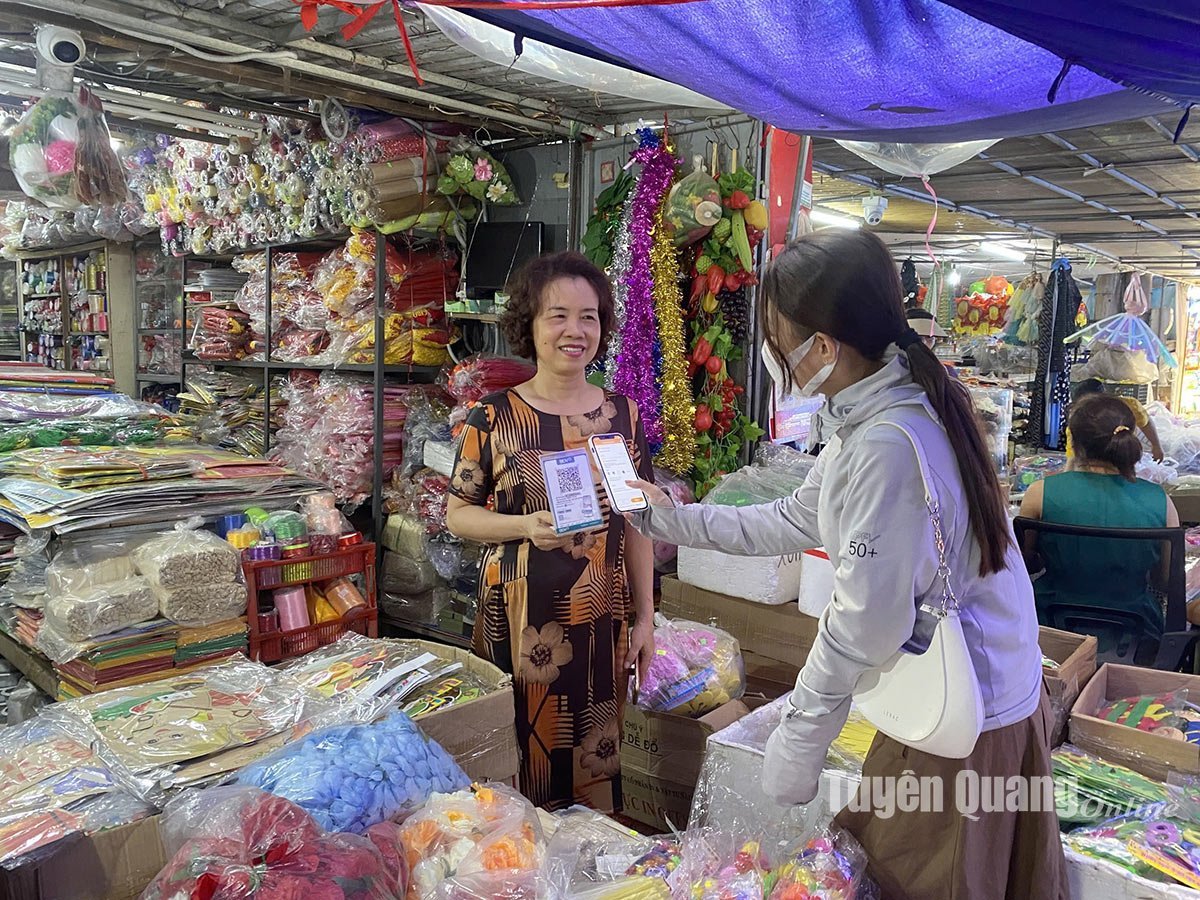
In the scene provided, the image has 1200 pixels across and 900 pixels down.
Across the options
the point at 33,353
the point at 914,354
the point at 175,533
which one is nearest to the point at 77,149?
the point at 175,533

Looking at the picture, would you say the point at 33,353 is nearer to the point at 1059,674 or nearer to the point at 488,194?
the point at 488,194

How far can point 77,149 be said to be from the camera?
118 inches

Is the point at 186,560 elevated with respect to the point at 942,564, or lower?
lower

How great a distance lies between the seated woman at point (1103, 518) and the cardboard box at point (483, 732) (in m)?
1.94

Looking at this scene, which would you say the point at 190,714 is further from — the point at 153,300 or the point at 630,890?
the point at 153,300

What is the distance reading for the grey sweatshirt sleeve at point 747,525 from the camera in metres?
1.61

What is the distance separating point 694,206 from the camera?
3.18 meters

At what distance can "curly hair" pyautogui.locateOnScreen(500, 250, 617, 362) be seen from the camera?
216 cm

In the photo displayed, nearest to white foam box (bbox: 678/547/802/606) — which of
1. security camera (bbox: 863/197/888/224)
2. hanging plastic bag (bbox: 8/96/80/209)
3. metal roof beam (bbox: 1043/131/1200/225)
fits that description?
metal roof beam (bbox: 1043/131/1200/225)

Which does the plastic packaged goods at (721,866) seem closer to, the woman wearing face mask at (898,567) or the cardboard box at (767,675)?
the woman wearing face mask at (898,567)

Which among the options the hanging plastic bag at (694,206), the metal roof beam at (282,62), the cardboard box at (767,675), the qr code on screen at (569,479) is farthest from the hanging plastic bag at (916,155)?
the qr code on screen at (569,479)

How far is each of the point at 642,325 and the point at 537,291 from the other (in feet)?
3.82

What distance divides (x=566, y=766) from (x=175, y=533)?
1374 millimetres

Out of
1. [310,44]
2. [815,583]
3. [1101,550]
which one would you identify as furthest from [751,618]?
[310,44]
